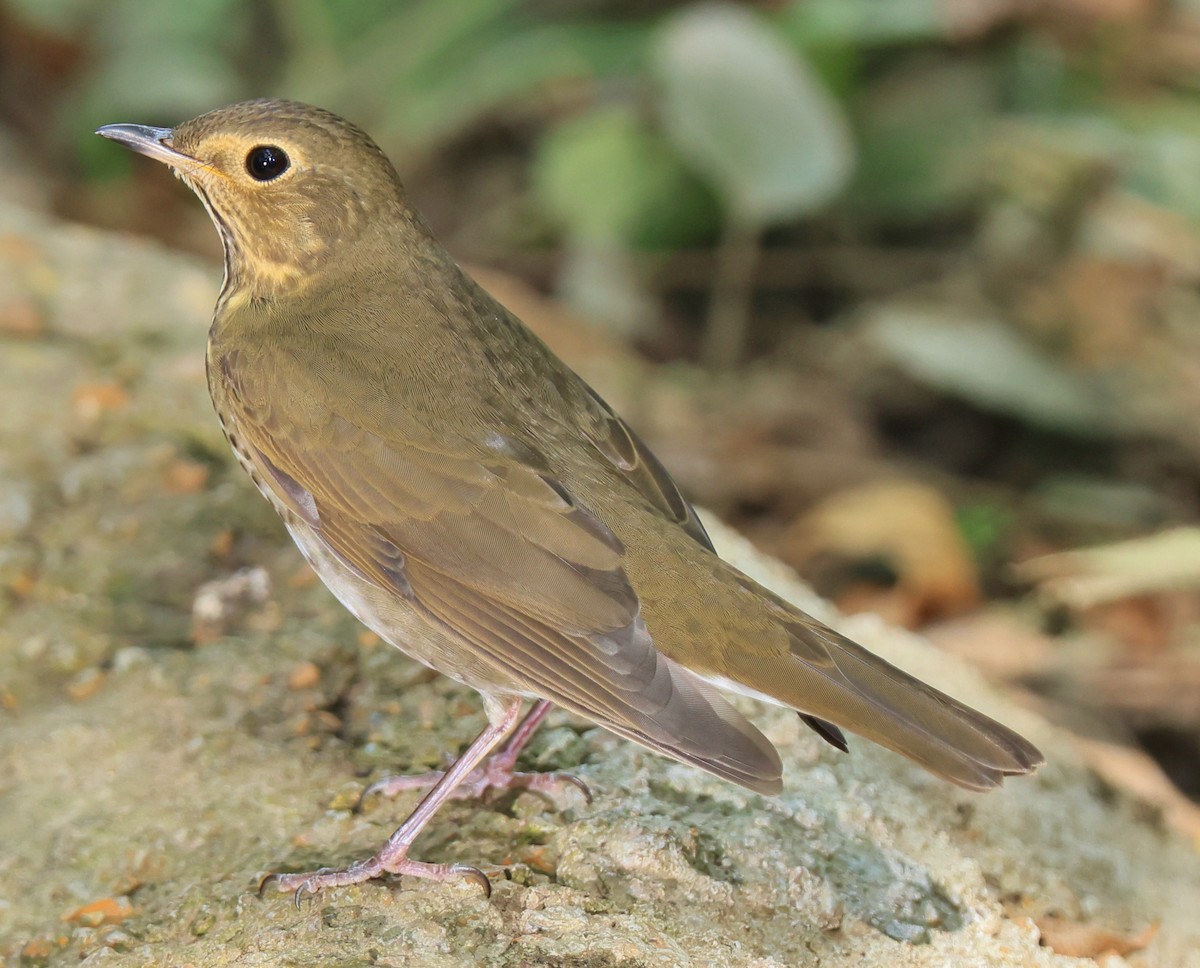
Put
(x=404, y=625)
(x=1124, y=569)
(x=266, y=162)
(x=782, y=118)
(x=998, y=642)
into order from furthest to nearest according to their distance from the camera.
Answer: (x=782, y=118) → (x=998, y=642) → (x=1124, y=569) → (x=266, y=162) → (x=404, y=625)

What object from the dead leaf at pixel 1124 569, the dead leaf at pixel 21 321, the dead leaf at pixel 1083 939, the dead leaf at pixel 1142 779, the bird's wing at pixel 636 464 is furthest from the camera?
the dead leaf at pixel 21 321

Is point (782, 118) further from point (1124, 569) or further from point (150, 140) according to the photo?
point (150, 140)

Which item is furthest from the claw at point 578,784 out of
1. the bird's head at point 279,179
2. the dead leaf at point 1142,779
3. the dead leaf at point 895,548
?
the dead leaf at point 895,548

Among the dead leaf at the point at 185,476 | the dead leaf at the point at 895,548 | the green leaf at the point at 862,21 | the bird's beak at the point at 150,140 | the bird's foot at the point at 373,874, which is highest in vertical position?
the green leaf at the point at 862,21

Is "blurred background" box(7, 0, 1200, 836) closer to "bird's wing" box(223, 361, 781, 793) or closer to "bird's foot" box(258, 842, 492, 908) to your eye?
"bird's wing" box(223, 361, 781, 793)

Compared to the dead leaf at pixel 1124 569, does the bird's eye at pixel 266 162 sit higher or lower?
higher

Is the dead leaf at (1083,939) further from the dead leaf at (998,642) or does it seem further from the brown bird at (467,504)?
the dead leaf at (998,642)

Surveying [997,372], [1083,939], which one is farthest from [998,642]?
[1083,939]

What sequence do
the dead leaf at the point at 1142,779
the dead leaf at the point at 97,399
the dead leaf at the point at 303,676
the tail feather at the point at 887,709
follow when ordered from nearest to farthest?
1. the tail feather at the point at 887,709
2. the dead leaf at the point at 303,676
3. the dead leaf at the point at 1142,779
4. the dead leaf at the point at 97,399
